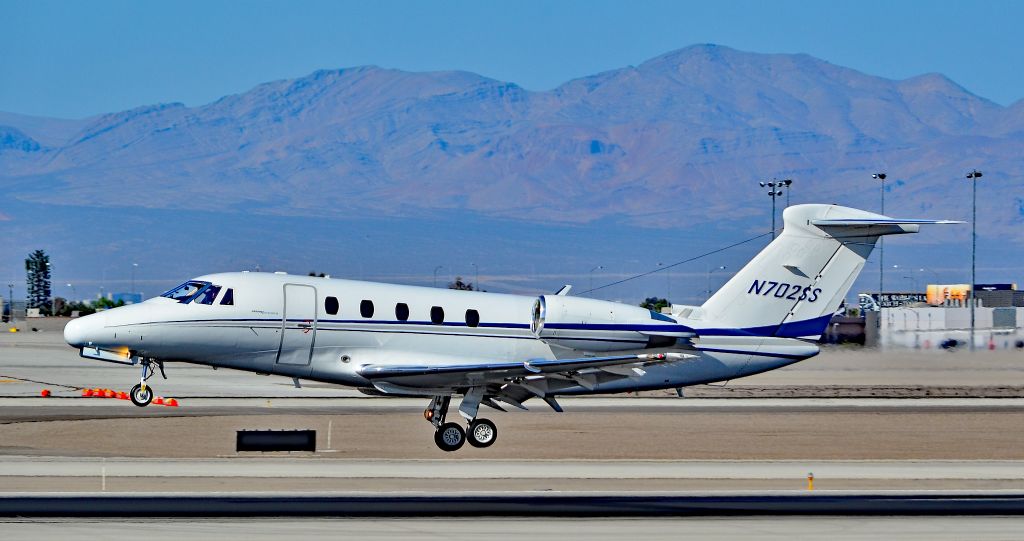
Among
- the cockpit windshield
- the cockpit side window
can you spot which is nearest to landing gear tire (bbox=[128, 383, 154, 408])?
the cockpit windshield

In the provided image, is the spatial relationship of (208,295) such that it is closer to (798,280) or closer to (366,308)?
(366,308)

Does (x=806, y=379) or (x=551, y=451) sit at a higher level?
(x=806, y=379)

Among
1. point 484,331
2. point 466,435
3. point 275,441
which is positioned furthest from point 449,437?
point 275,441

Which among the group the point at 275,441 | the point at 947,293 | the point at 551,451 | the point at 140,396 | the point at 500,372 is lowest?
the point at 551,451

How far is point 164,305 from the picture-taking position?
31.5m

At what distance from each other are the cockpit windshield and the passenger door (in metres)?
1.95

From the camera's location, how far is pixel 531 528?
24.9 meters

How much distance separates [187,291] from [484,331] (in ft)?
22.9

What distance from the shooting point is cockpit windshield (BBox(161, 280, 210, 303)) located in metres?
31.6

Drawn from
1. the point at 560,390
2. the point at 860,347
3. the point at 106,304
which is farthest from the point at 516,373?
the point at 106,304

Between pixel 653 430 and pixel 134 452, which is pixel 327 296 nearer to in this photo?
pixel 134 452

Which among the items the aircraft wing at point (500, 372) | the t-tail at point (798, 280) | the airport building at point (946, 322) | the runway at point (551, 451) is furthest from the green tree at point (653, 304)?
the aircraft wing at point (500, 372)

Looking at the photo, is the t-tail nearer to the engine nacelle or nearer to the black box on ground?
the engine nacelle

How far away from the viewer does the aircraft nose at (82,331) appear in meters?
30.6
